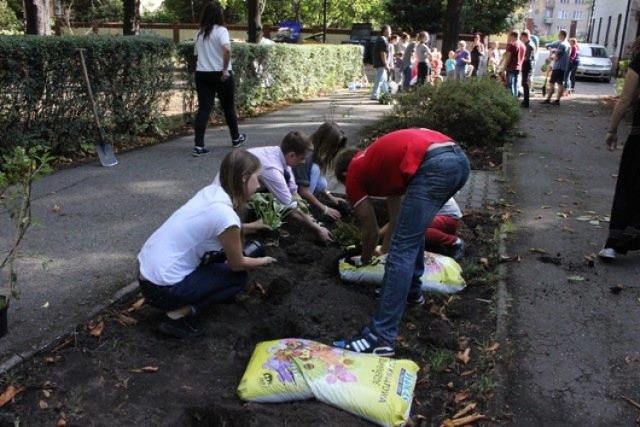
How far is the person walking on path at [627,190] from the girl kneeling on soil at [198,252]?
312 centimetres

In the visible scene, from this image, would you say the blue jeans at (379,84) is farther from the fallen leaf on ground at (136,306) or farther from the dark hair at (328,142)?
the fallen leaf on ground at (136,306)

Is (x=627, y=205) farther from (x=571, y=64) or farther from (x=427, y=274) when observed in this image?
(x=571, y=64)

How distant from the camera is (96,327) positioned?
3.50 m

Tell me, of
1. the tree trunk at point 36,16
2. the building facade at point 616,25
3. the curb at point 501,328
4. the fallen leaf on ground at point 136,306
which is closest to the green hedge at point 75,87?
the tree trunk at point 36,16

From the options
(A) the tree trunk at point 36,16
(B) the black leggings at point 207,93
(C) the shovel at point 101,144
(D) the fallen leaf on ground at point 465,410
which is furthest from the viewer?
(A) the tree trunk at point 36,16

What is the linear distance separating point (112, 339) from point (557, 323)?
282 centimetres

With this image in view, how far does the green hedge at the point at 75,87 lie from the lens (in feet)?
21.8

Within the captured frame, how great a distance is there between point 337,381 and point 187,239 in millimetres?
1126

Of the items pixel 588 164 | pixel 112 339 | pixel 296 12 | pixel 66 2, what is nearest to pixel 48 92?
pixel 112 339

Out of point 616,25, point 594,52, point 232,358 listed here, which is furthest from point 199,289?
point 616,25

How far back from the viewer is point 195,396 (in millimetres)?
2928

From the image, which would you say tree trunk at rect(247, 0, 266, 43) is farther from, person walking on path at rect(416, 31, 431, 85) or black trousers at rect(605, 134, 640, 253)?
black trousers at rect(605, 134, 640, 253)

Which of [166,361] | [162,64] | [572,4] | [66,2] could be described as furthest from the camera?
[572,4]

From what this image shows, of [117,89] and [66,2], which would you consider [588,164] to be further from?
[66,2]
